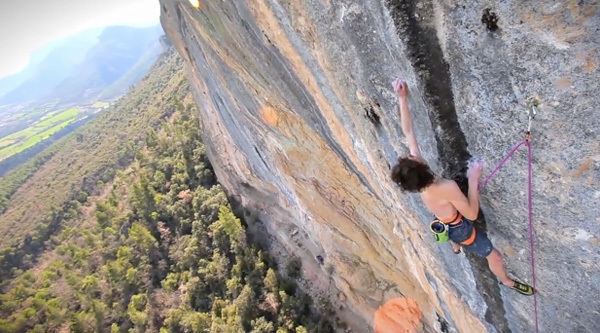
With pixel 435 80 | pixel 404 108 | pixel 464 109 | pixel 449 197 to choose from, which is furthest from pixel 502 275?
pixel 435 80

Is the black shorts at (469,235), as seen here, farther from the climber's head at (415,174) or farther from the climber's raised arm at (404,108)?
the climber's raised arm at (404,108)

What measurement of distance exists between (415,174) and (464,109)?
92 cm

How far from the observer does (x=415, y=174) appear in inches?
160

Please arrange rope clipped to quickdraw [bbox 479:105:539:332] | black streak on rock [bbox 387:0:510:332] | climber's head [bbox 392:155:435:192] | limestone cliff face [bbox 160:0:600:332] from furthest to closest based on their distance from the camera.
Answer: black streak on rock [bbox 387:0:510:332] → climber's head [bbox 392:155:435:192] → rope clipped to quickdraw [bbox 479:105:539:332] → limestone cliff face [bbox 160:0:600:332]

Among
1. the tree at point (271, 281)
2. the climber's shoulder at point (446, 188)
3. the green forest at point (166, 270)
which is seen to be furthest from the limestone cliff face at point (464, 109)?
the green forest at point (166, 270)

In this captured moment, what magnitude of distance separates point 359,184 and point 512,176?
570 cm

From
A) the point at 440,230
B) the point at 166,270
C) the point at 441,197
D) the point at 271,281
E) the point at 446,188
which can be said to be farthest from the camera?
the point at 166,270

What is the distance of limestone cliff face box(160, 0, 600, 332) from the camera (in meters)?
3.46

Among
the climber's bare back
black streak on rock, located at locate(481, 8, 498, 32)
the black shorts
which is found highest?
black streak on rock, located at locate(481, 8, 498, 32)

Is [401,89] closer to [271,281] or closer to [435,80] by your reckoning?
[435,80]

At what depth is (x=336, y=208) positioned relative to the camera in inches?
503

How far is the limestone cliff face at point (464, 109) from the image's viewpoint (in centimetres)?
346

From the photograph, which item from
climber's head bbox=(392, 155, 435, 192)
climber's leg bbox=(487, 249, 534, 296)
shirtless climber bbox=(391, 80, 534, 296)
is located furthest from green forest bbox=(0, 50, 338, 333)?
climber's head bbox=(392, 155, 435, 192)

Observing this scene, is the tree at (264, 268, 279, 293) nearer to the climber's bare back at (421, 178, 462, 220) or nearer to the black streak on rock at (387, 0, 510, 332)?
the black streak on rock at (387, 0, 510, 332)
